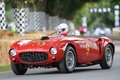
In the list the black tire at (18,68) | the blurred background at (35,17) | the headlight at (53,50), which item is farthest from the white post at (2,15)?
the headlight at (53,50)

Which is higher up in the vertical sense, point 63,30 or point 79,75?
point 63,30

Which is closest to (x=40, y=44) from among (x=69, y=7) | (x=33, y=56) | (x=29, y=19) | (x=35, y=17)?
(x=33, y=56)

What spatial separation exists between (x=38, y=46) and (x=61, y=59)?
0.70 meters

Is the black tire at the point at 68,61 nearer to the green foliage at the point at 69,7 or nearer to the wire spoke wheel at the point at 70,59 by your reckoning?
the wire spoke wheel at the point at 70,59

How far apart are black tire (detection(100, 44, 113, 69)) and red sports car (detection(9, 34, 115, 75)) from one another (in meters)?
0.63

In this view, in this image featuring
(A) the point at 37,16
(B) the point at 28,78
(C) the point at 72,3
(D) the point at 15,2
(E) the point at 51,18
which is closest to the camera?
(B) the point at 28,78

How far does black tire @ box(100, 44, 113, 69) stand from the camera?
54.6ft

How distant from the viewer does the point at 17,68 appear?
1528 cm

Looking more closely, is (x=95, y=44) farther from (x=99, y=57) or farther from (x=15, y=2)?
(x=15, y=2)

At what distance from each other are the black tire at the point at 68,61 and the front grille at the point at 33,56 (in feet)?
1.65

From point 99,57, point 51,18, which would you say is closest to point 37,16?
point 51,18

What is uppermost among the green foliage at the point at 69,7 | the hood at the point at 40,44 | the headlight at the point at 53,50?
the hood at the point at 40,44

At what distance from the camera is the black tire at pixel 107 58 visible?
1666cm

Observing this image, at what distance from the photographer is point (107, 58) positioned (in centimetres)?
1691
